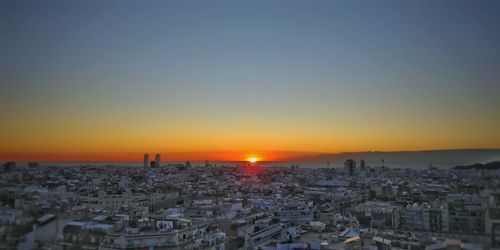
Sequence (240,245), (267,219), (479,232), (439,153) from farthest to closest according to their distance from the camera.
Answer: (267,219) < (240,245) < (439,153) < (479,232)

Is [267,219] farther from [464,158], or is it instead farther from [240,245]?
[464,158]

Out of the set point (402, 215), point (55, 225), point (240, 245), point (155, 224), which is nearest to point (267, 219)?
point (240, 245)

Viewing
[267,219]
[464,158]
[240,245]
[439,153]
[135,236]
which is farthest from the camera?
[267,219]

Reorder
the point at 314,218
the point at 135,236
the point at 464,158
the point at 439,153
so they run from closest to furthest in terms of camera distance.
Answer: the point at 464,158 → the point at 439,153 → the point at 135,236 → the point at 314,218

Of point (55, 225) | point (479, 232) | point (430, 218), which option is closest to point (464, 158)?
point (479, 232)

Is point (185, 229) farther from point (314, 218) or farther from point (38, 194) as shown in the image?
point (314, 218)

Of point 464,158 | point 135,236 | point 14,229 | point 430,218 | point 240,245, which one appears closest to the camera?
point 14,229

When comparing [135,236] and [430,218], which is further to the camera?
[430,218]

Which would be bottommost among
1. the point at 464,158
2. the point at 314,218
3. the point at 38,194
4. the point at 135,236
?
the point at 314,218

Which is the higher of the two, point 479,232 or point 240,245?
point 479,232

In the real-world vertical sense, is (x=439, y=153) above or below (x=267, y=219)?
above
